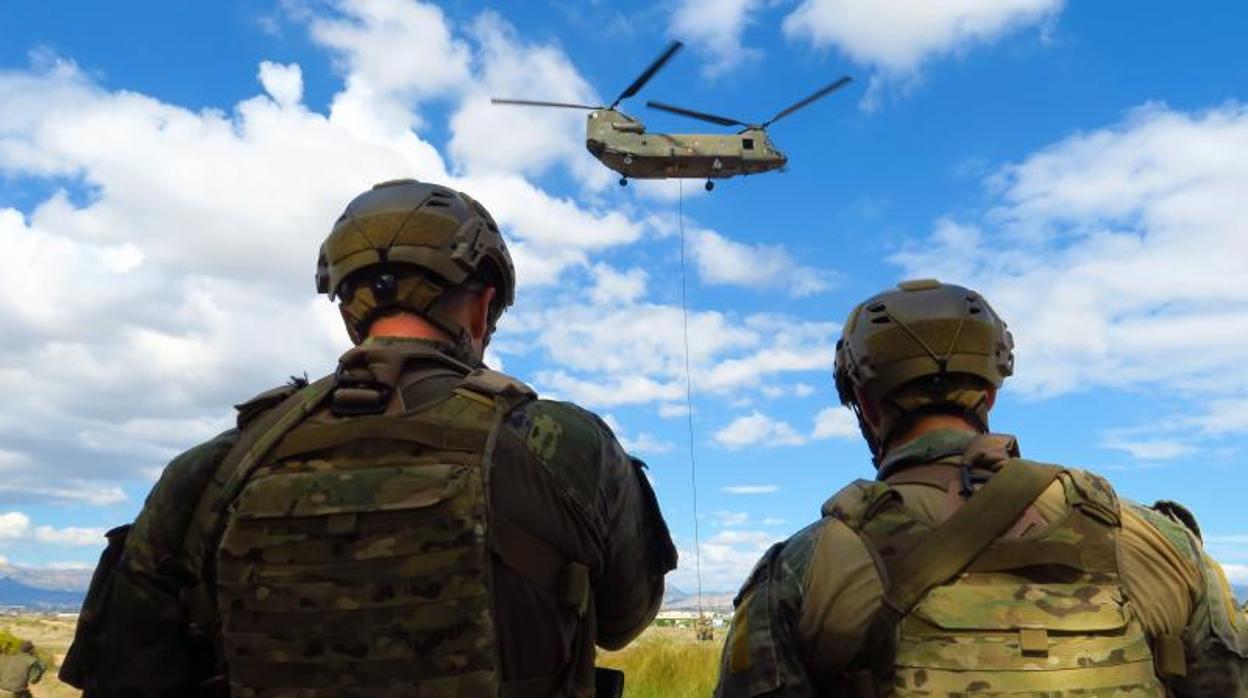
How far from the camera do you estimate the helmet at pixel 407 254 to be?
148 inches

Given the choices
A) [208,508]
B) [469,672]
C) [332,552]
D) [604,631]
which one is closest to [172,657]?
[208,508]

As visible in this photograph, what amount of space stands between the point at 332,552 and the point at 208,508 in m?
0.53

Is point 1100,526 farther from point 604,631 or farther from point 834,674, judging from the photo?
point 604,631

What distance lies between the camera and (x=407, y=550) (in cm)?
318

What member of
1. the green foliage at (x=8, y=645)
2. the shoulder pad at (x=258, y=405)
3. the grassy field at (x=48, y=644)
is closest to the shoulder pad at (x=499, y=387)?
the shoulder pad at (x=258, y=405)

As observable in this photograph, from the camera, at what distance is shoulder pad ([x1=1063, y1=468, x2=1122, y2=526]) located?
11.0 ft

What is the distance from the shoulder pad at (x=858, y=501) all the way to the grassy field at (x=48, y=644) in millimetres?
13016

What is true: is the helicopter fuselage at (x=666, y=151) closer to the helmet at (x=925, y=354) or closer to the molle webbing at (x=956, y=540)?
the helmet at (x=925, y=354)

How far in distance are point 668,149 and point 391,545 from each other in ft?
93.9

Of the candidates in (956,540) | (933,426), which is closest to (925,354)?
(933,426)

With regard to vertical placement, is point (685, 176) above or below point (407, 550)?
above

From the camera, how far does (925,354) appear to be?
3854 millimetres

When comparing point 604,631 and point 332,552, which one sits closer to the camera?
point 332,552

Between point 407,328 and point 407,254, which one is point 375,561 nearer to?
point 407,328
